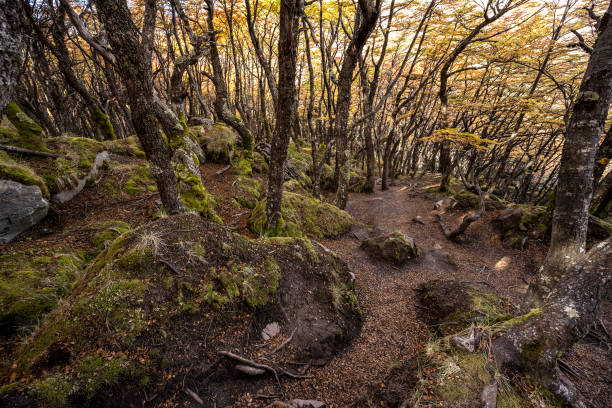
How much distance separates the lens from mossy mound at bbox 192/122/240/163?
34.8 feet

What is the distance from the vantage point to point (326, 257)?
504cm

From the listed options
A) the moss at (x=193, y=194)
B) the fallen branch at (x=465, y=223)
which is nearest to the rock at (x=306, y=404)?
the moss at (x=193, y=194)

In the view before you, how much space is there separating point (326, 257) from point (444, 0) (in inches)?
528

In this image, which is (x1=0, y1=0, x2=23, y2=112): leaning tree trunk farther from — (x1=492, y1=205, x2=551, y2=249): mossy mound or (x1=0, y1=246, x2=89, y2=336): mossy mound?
(x1=492, y1=205, x2=551, y2=249): mossy mound

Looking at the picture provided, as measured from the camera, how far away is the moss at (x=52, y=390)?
5.91 ft

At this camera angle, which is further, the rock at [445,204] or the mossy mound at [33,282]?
the rock at [445,204]

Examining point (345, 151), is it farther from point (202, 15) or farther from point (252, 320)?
point (202, 15)

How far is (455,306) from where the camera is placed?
4621 millimetres

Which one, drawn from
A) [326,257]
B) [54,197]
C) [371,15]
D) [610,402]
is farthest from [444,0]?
[54,197]

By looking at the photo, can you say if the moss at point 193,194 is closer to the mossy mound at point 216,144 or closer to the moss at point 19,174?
the moss at point 19,174

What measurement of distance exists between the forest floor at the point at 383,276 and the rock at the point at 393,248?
26 centimetres

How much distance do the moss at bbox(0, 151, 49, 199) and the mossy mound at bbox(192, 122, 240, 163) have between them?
20.1 ft

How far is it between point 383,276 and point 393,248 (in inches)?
44.9

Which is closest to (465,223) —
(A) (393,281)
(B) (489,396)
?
(A) (393,281)
